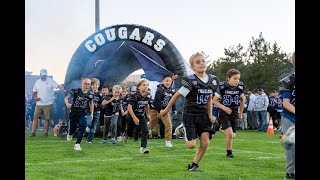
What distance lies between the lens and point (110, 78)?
17281 mm

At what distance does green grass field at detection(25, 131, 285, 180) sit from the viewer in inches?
264

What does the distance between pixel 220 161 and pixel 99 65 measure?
27.9 ft

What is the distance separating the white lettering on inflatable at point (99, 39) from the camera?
15.5 m

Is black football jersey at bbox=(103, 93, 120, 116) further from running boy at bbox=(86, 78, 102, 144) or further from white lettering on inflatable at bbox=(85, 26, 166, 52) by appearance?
white lettering on inflatable at bbox=(85, 26, 166, 52)

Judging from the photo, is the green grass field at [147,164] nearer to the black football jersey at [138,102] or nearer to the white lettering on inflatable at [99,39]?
the black football jersey at [138,102]

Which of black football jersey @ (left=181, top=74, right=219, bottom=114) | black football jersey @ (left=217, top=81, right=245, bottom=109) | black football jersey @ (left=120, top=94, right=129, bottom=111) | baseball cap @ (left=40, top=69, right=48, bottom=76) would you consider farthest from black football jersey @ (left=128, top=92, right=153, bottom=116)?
baseball cap @ (left=40, top=69, right=48, bottom=76)

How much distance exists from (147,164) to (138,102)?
2709 millimetres

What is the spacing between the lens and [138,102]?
34.2 ft

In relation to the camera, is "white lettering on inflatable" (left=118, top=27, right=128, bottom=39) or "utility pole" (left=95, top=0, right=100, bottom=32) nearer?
"white lettering on inflatable" (left=118, top=27, right=128, bottom=39)

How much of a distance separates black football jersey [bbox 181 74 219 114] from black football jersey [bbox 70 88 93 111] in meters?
3.85

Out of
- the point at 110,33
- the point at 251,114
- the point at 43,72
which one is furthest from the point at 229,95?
the point at 251,114

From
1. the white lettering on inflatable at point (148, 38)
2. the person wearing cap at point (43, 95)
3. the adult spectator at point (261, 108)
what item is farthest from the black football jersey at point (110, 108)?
the adult spectator at point (261, 108)
